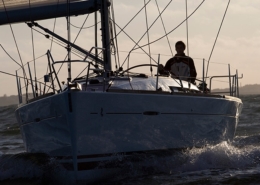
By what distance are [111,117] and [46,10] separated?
4.15 meters

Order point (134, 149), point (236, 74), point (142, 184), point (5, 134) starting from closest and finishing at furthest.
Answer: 1. point (142, 184)
2. point (134, 149)
3. point (236, 74)
4. point (5, 134)

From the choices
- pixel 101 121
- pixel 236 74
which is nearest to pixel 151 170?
pixel 101 121

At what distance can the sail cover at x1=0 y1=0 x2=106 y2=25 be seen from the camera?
40.2 ft

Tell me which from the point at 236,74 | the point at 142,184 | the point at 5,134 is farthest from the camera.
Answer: the point at 5,134

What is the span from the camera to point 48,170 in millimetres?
9820

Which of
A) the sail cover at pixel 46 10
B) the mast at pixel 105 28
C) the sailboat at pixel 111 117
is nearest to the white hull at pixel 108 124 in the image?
the sailboat at pixel 111 117

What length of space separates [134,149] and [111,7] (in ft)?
14.2

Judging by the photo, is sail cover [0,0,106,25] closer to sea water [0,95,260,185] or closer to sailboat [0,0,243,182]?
sailboat [0,0,243,182]

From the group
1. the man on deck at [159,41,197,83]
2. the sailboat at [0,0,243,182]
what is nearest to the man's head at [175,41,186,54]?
the man on deck at [159,41,197,83]

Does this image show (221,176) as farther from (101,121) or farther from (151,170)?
(101,121)

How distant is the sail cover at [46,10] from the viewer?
1227cm

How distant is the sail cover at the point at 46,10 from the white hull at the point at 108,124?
2.62 metres

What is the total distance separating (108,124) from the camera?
9031 mm

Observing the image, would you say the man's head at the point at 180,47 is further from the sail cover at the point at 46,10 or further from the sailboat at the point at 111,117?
the sail cover at the point at 46,10
